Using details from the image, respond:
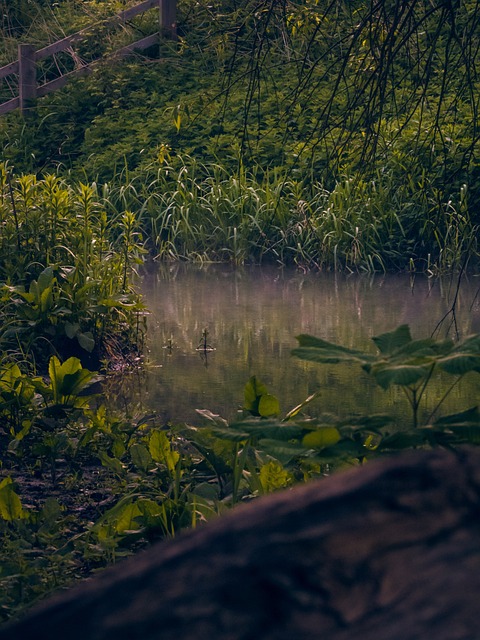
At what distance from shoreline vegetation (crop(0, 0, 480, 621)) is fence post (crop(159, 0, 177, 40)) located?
172 millimetres

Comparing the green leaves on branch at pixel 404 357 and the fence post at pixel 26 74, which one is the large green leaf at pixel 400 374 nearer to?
the green leaves on branch at pixel 404 357

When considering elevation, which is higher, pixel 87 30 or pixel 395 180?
pixel 87 30

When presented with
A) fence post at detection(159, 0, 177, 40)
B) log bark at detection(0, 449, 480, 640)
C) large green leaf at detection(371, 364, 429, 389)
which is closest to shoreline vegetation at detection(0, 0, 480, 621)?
large green leaf at detection(371, 364, 429, 389)

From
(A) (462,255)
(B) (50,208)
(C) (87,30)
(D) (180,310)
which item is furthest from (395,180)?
(C) (87,30)

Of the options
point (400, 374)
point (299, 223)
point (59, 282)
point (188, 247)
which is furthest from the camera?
point (188, 247)

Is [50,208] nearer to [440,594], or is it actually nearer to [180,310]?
[180,310]

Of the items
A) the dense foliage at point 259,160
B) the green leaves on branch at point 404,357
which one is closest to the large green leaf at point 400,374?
the green leaves on branch at point 404,357

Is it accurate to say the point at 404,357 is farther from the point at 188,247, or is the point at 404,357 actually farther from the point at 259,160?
the point at 259,160

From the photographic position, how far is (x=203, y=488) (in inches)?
131

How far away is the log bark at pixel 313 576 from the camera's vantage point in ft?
2.57

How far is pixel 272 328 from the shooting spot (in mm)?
7508

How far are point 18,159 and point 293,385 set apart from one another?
9686 millimetres

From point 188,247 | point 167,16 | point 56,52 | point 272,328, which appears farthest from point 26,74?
point 272,328

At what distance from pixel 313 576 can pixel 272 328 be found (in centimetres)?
667
